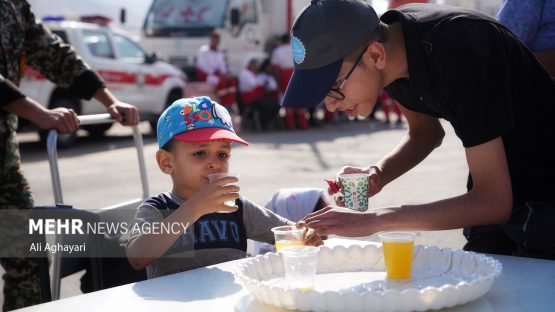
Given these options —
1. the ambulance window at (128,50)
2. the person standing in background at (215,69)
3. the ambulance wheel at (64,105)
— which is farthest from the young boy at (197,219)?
the person standing in background at (215,69)

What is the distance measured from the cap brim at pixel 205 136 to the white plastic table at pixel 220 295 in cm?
73

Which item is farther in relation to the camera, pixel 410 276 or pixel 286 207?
pixel 286 207

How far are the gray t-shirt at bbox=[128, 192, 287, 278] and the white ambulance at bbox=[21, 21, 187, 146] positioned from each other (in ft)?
32.8

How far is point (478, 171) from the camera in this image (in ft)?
8.24

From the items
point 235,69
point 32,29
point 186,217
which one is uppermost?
point 32,29

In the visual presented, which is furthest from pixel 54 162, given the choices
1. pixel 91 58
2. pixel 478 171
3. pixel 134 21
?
pixel 134 21

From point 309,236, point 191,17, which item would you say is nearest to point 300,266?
point 309,236

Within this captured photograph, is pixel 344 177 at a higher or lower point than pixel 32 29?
lower

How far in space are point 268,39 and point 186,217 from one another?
56.2 ft

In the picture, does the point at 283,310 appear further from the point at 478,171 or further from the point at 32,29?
the point at 32,29

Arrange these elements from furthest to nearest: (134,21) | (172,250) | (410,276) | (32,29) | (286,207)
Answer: (134,21) → (286,207) → (32,29) → (172,250) → (410,276)

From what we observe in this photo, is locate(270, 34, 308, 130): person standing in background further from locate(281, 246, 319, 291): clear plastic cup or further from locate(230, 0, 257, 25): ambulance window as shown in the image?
locate(281, 246, 319, 291): clear plastic cup

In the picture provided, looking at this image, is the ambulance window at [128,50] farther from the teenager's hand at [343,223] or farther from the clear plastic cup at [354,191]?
the teenager's hand at [343,223]

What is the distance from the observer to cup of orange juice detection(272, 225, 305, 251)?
255 centimetres
